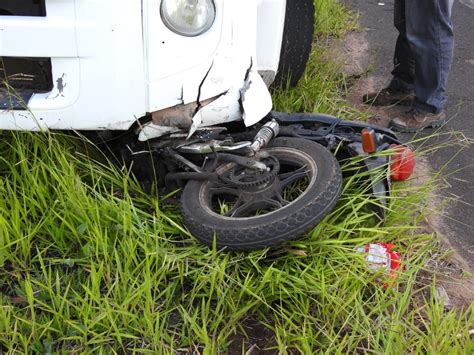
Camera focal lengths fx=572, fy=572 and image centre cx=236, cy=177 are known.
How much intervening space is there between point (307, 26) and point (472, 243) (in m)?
1.41

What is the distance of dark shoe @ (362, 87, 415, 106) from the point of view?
11.4 feet

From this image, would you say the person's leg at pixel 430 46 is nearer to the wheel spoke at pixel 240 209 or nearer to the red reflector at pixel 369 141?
the red reflector at pixel 369 141

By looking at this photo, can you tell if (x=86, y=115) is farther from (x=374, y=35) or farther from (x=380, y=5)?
(x=380, y=5)

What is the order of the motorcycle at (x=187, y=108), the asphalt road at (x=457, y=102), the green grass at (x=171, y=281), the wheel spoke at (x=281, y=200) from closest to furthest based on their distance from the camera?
1. the green grass at (x=171, y=281)
2. the motorcycle at (x=187, y=108)
3. the wheel spoke at (x=281, y=200)
4. the asphalt road at (x=457, y=102)

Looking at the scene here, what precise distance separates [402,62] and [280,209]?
6.26ft

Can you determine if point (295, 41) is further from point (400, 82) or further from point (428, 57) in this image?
point (400, 82)

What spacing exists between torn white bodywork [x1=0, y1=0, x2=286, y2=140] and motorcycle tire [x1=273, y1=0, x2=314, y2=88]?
2.94 ft

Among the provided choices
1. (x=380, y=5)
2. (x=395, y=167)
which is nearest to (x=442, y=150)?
(x=395, y=167)

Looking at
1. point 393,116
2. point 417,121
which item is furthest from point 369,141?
point 393,116

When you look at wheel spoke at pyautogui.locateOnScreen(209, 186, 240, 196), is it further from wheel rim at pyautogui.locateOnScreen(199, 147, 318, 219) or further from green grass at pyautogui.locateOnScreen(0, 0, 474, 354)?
green grass at pyautogui.locateOnScreen(0, 0, 474, 354)

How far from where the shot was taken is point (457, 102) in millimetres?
3562

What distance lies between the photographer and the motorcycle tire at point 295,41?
9.78ft

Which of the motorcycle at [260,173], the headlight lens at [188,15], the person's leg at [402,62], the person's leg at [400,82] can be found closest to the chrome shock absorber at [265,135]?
the motorcycle at [260,173]

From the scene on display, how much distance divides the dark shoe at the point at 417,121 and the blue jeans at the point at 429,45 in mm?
31
